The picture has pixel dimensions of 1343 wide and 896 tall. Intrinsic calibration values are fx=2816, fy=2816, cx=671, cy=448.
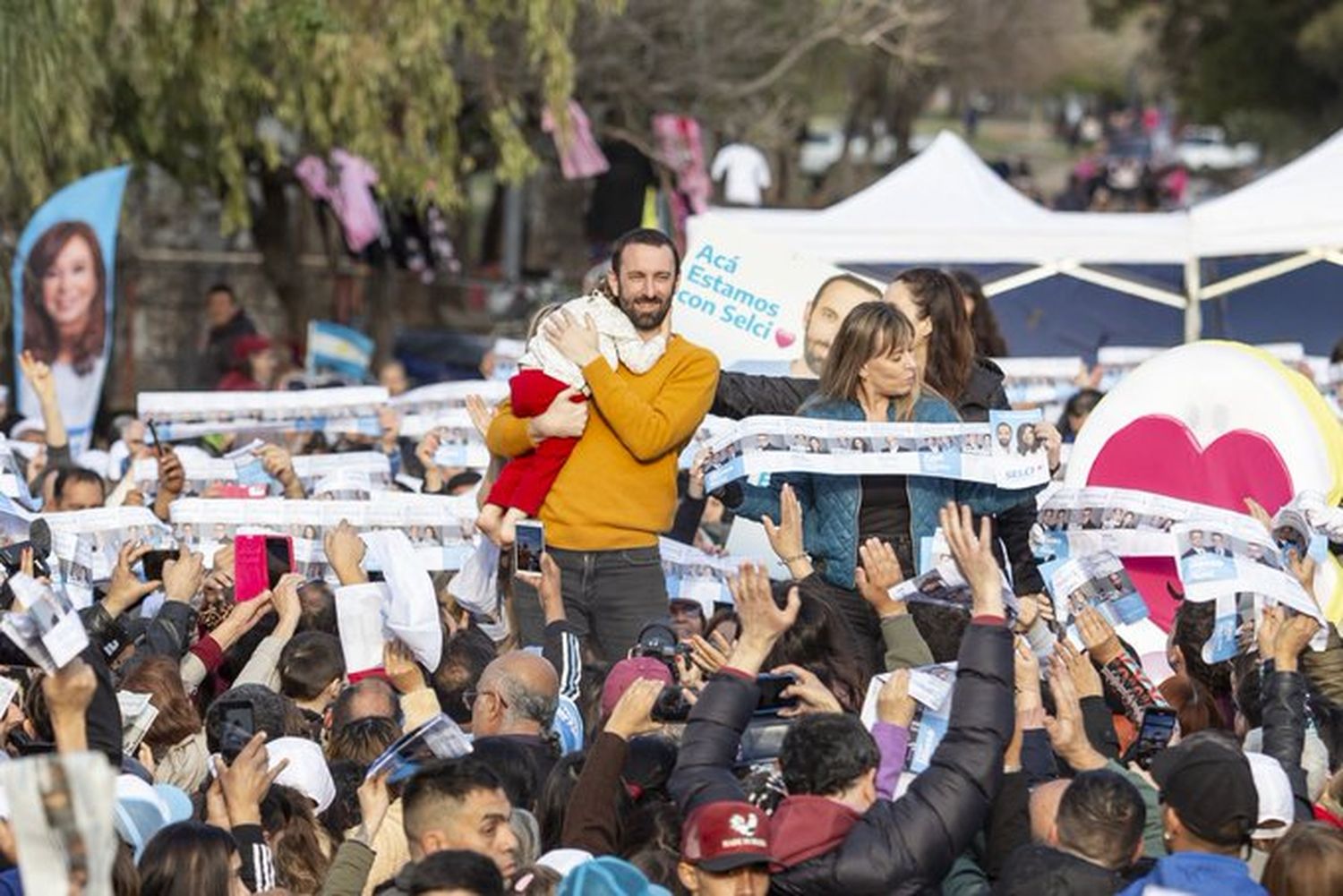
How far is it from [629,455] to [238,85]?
9491 mm

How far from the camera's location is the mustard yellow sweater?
7613 millimetres

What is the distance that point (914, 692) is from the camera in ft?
19.2

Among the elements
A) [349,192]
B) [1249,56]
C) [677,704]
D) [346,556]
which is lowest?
[677,704]

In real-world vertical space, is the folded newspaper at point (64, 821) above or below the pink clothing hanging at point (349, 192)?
below

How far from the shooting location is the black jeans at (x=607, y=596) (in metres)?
7.80

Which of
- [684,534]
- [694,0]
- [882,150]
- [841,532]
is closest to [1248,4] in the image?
[882,150]

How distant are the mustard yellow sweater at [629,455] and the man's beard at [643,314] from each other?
0.13m

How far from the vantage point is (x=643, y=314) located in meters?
7.57

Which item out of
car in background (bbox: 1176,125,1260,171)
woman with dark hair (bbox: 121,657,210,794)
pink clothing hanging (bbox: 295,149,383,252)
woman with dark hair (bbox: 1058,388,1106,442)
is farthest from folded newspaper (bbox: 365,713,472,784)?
car in background (bbox: 1176,125,1260,171)

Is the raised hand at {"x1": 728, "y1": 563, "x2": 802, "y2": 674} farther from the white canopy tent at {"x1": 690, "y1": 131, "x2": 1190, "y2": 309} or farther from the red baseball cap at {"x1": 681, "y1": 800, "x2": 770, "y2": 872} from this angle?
the white canopy tent at {"x1": 690, "y1": 131, "x2": 1190, "y2": 309}

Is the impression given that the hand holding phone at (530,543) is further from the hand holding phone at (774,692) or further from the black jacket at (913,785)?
the black jacket at (913,785)

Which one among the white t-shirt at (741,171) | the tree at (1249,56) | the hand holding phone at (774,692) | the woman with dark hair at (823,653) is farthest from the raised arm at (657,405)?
the tree at (1249,56)

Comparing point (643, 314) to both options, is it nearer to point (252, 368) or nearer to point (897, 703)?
point (897, 703)

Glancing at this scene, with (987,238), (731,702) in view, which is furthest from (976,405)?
(987,238)
